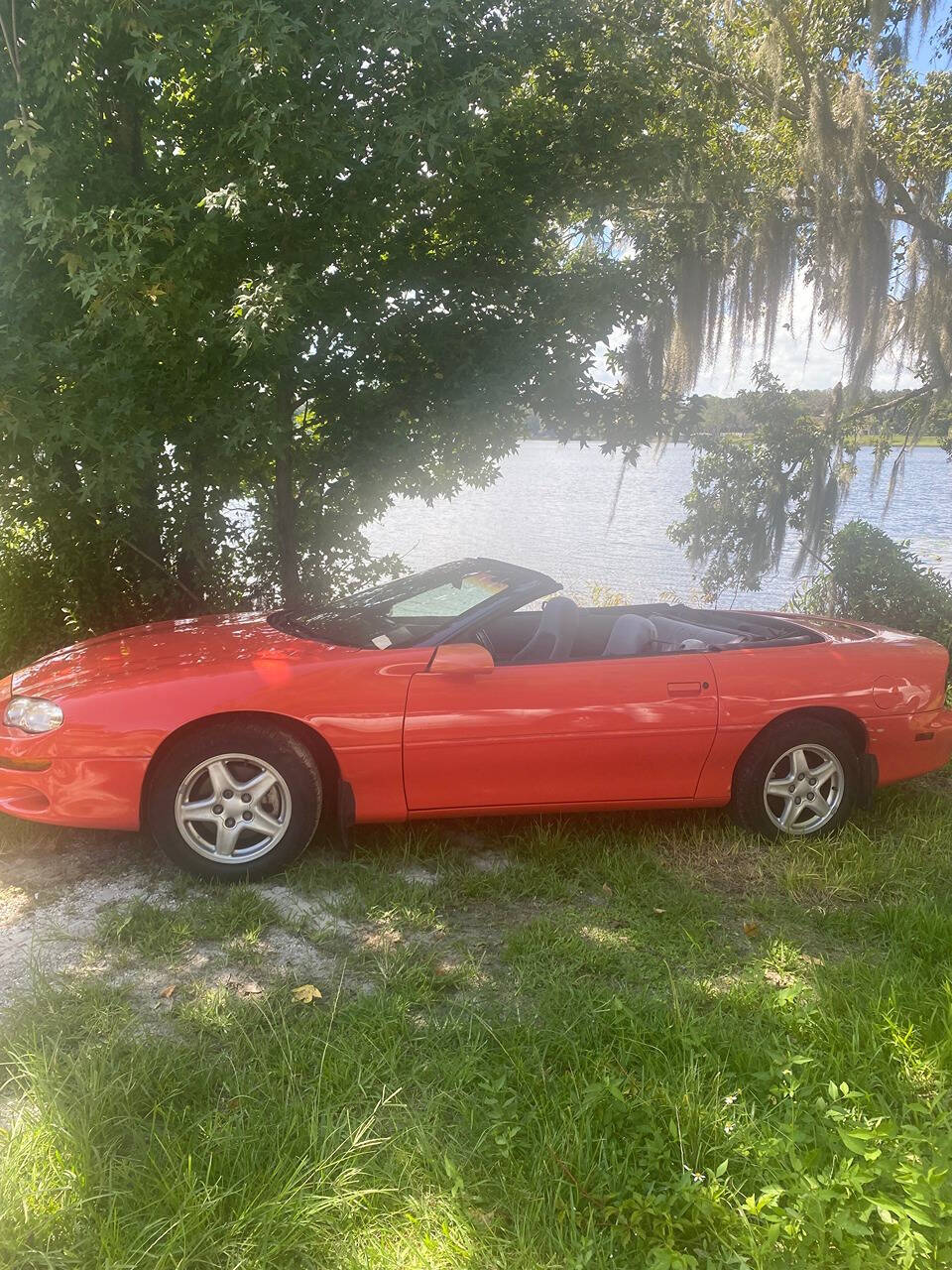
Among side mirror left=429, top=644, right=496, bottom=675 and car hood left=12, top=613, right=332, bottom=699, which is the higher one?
side mirror left=429, top=644, right=496, bottom=675

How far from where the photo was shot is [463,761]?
12.6 feet

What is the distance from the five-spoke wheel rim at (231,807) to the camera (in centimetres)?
372

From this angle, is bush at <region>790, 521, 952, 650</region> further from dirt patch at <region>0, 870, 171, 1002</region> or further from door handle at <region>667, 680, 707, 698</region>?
dirt patch at <region>0, 870, 171, 1002</region>

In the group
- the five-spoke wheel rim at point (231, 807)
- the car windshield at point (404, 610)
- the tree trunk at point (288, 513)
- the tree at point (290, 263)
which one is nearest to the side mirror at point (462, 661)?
the car windshield at point (404, 610)

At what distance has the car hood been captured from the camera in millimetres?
3877

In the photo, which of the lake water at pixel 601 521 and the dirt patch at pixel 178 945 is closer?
the dirt patch at pixel 178 945

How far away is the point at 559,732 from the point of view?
3.90 m

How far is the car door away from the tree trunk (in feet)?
10.2

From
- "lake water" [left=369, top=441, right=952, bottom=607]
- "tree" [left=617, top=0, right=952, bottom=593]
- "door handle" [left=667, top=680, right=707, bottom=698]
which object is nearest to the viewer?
"door handle" [left=667, top=680, right=707, bottom=698]

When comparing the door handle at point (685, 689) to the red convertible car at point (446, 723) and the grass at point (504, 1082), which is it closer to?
the red convertible car at point (446, 723)

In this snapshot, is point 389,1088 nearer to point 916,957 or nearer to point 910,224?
point 916,957

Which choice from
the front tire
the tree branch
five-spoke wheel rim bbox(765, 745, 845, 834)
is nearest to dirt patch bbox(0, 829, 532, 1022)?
the front tire

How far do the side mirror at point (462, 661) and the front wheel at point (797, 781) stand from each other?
1.30m

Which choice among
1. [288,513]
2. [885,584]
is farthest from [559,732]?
[885,584]
